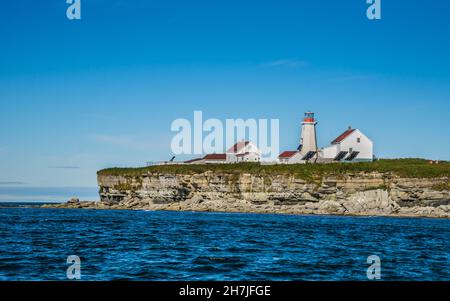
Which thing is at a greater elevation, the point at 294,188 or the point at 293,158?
the point at 293,158

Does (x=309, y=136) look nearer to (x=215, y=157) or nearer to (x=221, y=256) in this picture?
(x=215, y=157)

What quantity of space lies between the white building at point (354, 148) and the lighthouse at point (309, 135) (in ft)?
20.5

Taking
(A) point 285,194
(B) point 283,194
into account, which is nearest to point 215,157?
(B) point 283,194

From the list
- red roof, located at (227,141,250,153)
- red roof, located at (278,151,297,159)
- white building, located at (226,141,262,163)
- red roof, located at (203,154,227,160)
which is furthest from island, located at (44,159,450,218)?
red roof, located at (227,141,250,153)

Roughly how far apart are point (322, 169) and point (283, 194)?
6429 millimetres

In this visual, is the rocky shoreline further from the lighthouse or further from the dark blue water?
the dark blue water

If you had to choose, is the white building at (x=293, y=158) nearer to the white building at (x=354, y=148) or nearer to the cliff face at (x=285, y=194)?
the white building at (x=354, y=148)

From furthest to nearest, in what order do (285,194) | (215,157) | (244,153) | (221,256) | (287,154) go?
(215,157) → (244,153) → (287,154) → (285,194) → (221,256)

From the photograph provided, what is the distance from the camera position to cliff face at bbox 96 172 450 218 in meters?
70.2

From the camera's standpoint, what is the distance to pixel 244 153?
10300 centimetres

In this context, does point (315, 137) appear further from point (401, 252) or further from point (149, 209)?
point (401, 252)
